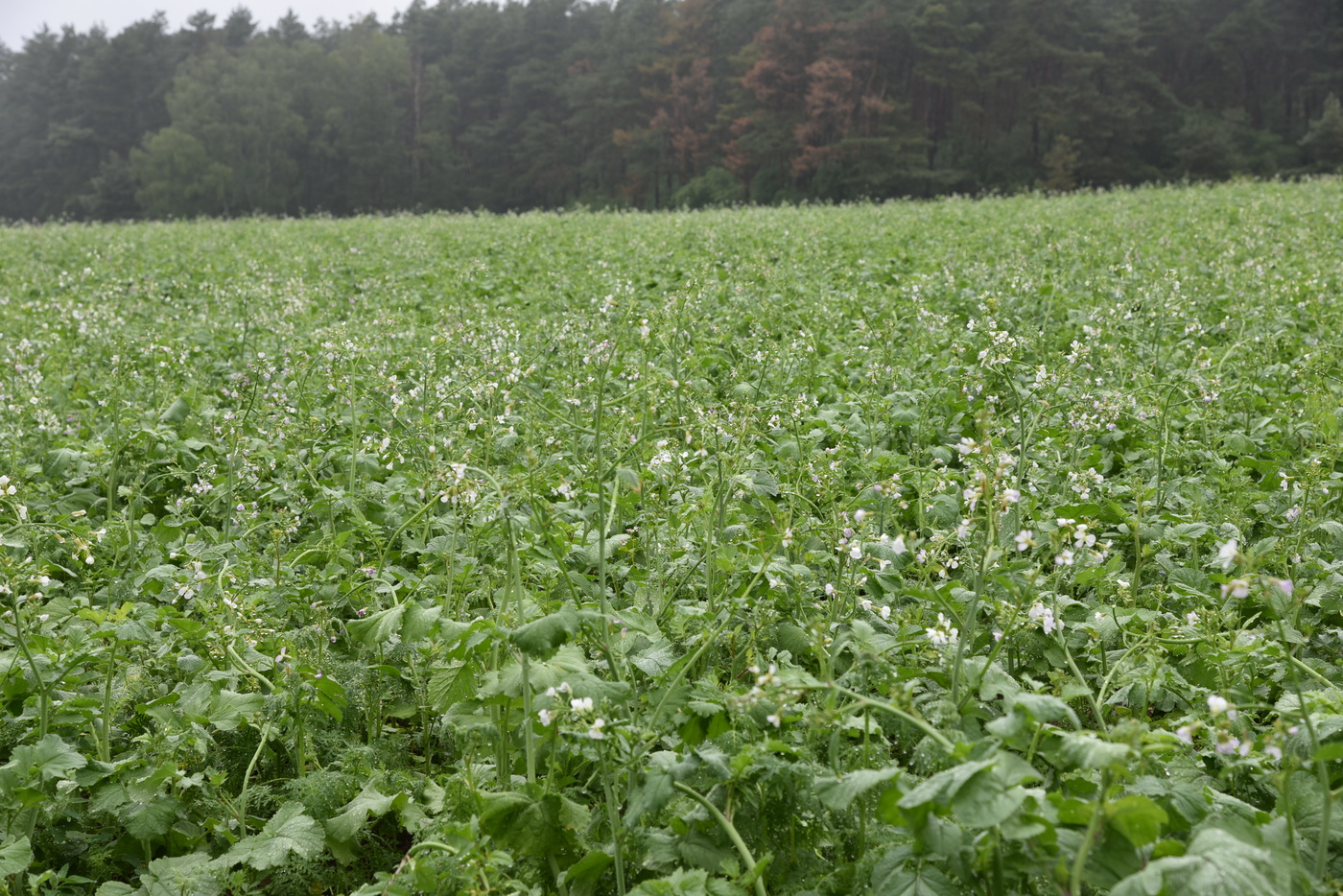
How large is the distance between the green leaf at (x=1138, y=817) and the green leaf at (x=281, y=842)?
6.51ft

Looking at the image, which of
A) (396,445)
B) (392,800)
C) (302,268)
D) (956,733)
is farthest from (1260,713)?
(302,268)

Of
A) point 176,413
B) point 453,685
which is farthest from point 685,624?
point 176,413

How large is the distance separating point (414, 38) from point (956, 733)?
74.0 m

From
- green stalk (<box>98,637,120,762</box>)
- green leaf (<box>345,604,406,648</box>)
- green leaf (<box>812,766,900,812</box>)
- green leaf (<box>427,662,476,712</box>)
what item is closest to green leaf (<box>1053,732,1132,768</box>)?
green leaf (<box>812,766,900,812</box>)

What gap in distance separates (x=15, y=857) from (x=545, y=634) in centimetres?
156

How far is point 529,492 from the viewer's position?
234 centimetres

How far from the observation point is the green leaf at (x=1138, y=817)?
1.59 metres

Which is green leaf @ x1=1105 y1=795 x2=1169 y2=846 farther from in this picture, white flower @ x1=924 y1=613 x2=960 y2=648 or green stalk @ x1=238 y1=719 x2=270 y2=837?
green stalk @ x1=238 y1=719 x2=270 y2=837

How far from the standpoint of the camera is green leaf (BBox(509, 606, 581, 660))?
2008mm

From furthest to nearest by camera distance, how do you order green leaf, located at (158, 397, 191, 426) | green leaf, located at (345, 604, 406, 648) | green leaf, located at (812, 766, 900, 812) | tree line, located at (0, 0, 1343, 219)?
tree line, located at (0, 0, 1343, 219) → green leaf, located at (158, 397, 191, 426) → green leaf, located at (345, 604, 406, 648) → green leaf, located at (812, 766, 900, 812)

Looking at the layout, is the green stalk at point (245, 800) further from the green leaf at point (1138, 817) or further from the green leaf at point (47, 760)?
the green leaf at point (1138, 817)

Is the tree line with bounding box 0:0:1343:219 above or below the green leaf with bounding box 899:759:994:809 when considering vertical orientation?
above

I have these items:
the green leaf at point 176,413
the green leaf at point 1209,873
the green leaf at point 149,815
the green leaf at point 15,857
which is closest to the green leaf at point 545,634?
the green leaf at point 1209,873

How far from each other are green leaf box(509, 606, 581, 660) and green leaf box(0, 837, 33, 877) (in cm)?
143
